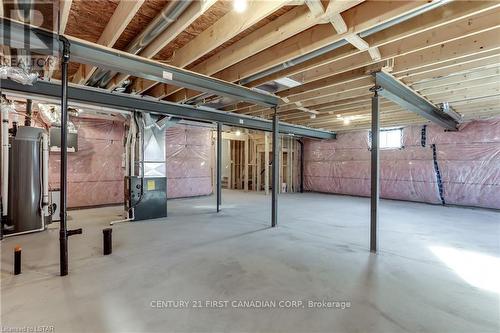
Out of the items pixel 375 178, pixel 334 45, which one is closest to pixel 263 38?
pixel 334 45

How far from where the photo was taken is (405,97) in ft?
12.6

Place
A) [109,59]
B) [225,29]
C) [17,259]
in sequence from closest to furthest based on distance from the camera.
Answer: [225,29] < [17,259] < [109,59]

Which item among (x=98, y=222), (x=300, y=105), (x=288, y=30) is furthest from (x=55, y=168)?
(x=288, y=30)

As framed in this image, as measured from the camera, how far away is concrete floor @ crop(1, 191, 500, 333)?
171cm

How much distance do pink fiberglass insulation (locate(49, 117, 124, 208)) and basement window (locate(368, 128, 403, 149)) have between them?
7.70 m

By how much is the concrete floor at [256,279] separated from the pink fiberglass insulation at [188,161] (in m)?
3.23

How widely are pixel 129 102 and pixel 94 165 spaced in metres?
2.82

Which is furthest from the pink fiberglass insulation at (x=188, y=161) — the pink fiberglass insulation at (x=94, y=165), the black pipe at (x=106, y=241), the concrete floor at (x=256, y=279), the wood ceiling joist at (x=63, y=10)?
the wood ceiling joist at (x=63, y=10)

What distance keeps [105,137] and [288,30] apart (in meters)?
5.56

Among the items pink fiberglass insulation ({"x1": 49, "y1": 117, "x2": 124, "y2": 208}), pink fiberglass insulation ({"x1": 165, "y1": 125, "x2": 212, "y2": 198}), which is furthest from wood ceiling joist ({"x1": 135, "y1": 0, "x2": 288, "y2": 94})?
pink fiberglass insulation ({"x1": 165, "y1": 125, "x2": 212, "y2": 198})

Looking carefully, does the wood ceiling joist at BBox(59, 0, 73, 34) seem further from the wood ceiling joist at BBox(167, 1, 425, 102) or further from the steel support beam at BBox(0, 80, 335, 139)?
the wood ceiling joist at BBox(167, 1, 425, 102)

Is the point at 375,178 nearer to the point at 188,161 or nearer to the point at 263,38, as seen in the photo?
the point at 263,38

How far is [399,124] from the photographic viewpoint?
722 cm

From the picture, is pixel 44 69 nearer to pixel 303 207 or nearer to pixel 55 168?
pixel 55 168
